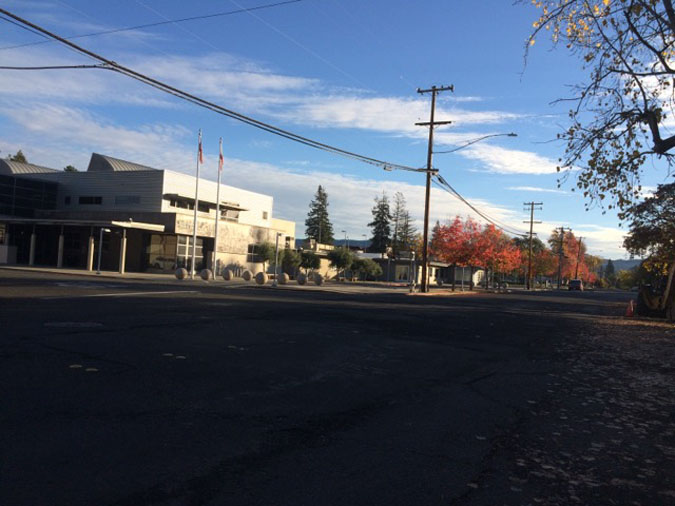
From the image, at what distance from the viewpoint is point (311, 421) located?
582 centimetres

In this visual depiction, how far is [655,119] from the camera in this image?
398 inches

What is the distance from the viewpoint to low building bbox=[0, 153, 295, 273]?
1886 inches

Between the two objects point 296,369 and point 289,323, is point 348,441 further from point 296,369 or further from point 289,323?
point 289,323

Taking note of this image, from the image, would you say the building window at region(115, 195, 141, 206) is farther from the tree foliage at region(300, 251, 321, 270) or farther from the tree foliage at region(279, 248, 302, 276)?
the tree foliage at region(300, 251, 321, 270)

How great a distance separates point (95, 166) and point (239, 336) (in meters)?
53.3

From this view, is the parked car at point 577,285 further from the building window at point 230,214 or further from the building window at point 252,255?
the building window at point 230,214

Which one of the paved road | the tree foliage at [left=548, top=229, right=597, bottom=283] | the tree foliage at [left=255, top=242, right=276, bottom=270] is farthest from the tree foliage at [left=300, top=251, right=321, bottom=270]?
the tree foliage at [left=548, top=229, right=597, bottom=283]

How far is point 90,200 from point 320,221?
69083 millimetres

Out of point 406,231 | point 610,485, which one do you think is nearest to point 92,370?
point 610,485

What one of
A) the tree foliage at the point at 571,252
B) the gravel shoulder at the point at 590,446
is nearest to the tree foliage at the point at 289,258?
the gravel shoulder at the point at 590,446

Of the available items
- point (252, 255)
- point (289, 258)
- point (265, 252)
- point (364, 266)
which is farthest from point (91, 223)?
point (364, 266)

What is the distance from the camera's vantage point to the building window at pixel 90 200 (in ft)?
172

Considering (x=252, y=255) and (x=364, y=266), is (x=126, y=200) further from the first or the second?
(x=364, y=266)

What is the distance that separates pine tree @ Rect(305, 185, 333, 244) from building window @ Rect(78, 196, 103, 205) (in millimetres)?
67120
